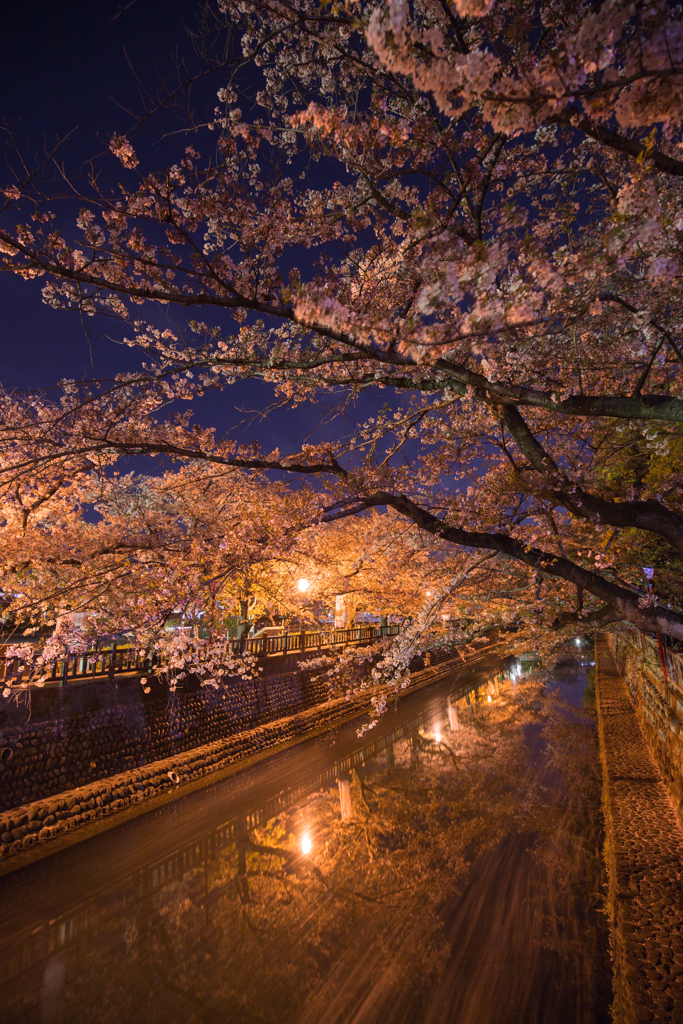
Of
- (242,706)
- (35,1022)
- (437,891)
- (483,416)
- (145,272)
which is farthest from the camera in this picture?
(242,706)

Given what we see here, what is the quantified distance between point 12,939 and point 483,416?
433 inches

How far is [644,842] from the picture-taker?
7.50 m

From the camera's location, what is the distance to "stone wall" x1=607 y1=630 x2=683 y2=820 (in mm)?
8351

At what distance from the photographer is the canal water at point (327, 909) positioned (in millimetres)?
5172

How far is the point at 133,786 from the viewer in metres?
10.3

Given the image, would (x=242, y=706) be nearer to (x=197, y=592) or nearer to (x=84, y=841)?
(x=84, y=841)

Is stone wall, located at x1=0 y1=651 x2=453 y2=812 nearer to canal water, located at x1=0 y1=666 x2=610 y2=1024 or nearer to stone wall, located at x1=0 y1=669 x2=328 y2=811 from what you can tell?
stone wall, located at x1=0 y1=669 x2=328 y2=811

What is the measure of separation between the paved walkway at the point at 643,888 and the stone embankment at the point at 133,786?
5331mm

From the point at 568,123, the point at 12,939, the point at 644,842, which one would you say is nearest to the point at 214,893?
the point at 12,939

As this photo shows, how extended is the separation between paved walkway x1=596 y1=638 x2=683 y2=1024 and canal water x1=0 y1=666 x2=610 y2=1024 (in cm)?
55

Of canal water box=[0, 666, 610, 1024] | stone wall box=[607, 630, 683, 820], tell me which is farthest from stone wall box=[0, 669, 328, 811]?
Result: stone wall box=[607, 630, 683, 820]

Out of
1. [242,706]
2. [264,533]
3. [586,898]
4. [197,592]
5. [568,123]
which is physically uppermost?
[568,123]

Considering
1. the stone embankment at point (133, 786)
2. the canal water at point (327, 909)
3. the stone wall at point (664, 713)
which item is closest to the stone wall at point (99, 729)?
the stone embankment at point (133, 786)

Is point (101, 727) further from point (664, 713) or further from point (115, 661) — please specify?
point (664, 713)
